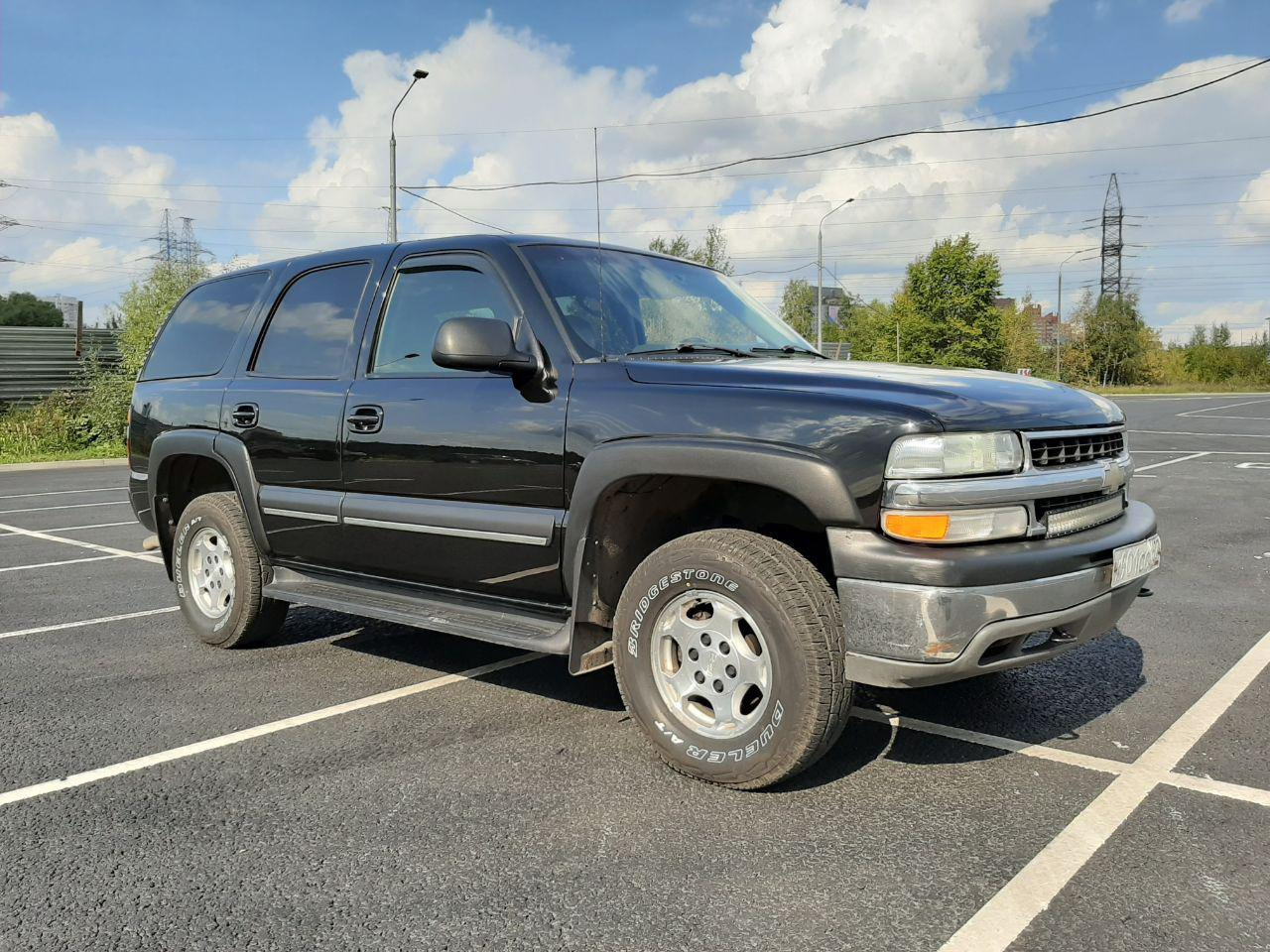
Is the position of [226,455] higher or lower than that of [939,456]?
lower

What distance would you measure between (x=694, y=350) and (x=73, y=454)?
19786mm

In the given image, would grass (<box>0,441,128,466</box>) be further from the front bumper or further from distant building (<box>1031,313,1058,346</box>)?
distant building (<box>1031,313,1058,346</box>)

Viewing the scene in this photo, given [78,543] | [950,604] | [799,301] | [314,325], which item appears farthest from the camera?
[799,301]

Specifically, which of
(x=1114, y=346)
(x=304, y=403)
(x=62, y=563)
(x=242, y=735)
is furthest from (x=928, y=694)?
(x=1114, y=346)

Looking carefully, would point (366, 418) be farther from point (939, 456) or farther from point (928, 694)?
point (928, 694)

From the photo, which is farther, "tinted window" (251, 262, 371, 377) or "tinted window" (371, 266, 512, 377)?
"tinted window" (251, 262, 371, 377)

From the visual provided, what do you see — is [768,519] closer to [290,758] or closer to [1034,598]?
[1034,598]

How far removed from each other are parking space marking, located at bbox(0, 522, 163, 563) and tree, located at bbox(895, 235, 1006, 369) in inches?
2399

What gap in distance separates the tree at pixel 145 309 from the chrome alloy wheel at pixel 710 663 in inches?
850

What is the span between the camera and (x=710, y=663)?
3.38m

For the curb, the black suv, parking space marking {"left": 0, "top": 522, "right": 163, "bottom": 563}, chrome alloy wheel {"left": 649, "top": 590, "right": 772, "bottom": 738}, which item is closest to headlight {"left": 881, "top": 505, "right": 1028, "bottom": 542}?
the black suv

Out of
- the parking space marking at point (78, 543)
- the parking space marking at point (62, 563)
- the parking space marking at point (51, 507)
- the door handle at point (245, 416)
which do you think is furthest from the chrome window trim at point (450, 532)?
the parking space marking at point (51, 507)

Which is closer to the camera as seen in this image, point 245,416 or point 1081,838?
point 1081,838

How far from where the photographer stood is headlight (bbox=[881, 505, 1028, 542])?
2.97 meters
